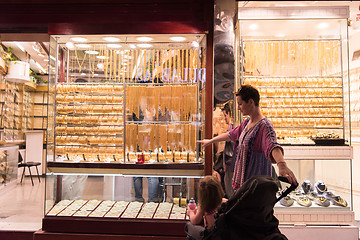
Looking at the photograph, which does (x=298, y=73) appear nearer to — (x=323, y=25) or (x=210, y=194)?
(x=323, y=25)

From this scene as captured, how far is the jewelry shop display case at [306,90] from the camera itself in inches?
151

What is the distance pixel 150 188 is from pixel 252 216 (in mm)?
2404

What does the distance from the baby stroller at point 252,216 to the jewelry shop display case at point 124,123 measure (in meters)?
1.99

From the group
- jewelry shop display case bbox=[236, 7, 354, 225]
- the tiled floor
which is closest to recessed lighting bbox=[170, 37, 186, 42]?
jewelry shop display case bbox=[236, 7, 354, 225]

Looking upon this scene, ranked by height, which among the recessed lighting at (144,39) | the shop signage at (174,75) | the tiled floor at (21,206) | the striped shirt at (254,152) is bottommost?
the tiled floor at (21,206)

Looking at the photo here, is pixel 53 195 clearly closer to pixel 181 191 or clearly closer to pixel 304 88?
pixel 181 191

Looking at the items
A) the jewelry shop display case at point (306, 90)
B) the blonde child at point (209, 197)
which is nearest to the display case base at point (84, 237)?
the blonde child at point (209, 197)

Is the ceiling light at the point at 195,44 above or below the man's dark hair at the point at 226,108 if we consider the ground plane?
above

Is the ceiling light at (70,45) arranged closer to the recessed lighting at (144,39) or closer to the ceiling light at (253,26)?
the recessed lighting at (144,39)

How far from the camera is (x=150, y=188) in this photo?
392 centimetres

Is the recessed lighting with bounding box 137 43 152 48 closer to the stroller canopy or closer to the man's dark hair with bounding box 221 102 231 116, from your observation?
the man's dark hair with bounding box 221 102 231 116

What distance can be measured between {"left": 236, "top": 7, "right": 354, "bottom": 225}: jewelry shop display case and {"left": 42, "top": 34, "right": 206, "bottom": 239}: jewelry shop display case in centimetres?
82

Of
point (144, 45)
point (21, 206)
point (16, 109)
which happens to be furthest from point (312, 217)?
point (16, 109)

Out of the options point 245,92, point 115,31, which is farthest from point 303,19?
point 115,31
